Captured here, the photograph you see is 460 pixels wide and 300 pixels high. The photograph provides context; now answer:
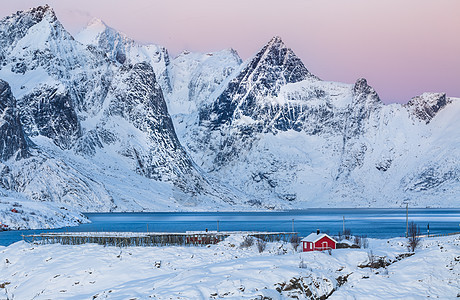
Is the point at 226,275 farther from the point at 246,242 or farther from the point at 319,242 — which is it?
→ the point at 246,242

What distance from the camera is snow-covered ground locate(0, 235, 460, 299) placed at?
167 ft

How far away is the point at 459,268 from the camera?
55.5 m

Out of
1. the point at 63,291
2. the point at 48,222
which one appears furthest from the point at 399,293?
the point at 48,222

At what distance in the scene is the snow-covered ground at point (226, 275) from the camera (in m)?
50.9

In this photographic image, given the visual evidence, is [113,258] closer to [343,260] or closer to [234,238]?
[234,238]

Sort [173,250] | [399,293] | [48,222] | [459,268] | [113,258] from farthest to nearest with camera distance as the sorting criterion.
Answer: [48,222] < [173,250] < [113,258] < [459,268] < [399,293]

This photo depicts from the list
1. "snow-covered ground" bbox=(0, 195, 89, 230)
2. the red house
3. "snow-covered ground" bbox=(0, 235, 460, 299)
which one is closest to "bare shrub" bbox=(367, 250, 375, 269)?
"snow-covered ground" bbox=(0, 235, 460, 299)

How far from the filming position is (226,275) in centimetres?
5294

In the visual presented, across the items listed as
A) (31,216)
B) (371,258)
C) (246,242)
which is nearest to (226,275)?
(371,258)

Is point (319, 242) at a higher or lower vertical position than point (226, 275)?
lower

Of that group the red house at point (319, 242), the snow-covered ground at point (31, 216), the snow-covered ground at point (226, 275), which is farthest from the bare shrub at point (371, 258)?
the snow-covered ground at point (31, 216)

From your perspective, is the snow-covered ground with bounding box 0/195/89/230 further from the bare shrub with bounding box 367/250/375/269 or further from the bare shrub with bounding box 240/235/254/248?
the bare shrub with bounding box 367/250/375/269

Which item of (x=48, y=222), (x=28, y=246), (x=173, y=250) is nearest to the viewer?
(x=173, y=250)

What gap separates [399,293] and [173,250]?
31.6 m
